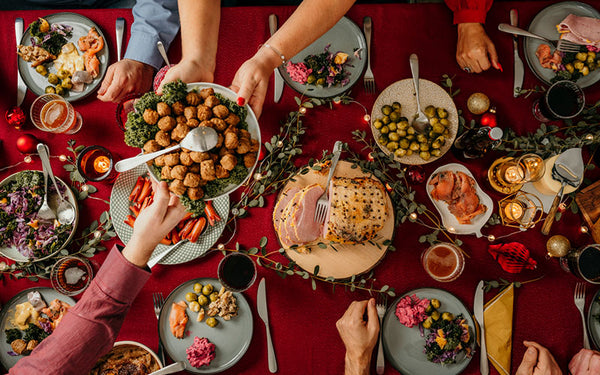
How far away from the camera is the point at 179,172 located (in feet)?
4.94

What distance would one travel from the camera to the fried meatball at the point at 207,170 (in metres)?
1.50

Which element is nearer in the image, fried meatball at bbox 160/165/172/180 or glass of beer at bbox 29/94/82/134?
fried meatball at bbox 160/165/172/180

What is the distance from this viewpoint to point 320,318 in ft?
7.02

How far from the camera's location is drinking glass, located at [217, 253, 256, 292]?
197cm

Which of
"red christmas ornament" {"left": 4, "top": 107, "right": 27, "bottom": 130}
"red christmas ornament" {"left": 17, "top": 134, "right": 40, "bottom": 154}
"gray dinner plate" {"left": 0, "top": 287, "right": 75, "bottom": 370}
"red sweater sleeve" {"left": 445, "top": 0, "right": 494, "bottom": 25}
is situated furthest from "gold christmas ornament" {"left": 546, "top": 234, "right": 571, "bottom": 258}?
"red christmas ornament" {"left": 4, "top": 107, "right": 27, "bottom": 130}

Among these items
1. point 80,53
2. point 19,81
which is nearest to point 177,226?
point 80,53

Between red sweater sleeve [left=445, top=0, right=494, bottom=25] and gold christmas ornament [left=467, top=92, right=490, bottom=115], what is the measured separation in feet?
1.43

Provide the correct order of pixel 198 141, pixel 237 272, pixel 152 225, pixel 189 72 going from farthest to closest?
pixel 237 272, pixel 189 72, pixel 152 225, pixel 198 141

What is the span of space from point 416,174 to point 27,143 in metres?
2.32

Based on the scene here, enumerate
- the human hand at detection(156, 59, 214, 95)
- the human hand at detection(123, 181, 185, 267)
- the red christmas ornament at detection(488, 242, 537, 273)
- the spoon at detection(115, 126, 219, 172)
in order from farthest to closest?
1. the red christmas ornament at detection(488, 242, 537, 273)
2. the human hand at detection(156, 59, 214, 95)
3. the human hand at detection(123, 181, 185, 267)
4. the spoon at detection(115, 126, 219, 172)

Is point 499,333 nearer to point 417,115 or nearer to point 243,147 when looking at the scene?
point 417,115

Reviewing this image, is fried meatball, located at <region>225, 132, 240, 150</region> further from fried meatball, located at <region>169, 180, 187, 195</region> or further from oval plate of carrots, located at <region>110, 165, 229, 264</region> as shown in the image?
oval plate of carrots, located at <region>110, 165, 229, 264</region>

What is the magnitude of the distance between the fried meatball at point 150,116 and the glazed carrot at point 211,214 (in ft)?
2.09

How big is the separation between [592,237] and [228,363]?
7.50 feet
